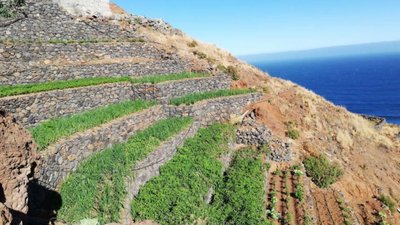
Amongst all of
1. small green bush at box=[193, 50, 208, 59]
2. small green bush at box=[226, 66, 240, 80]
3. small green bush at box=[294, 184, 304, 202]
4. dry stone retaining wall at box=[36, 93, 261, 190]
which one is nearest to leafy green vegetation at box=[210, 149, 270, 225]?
small green bush at box=[294, 184, 304, 202]

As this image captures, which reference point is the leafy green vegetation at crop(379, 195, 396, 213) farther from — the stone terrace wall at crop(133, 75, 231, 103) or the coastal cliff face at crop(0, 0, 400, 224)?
the stone terrace wall at crop(133, 75, 231, 103)

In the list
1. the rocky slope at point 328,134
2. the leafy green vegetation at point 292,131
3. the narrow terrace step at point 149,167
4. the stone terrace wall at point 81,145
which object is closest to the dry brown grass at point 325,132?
the rocky slope at point 328,134

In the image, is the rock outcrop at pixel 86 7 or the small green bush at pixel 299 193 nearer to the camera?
the small green bush at pixel 299 193

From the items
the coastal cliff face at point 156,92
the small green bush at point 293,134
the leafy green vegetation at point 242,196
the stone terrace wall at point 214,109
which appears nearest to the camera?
the leafy green vegetation at point 242,196

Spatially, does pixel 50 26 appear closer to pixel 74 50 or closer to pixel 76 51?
pixel 74 50

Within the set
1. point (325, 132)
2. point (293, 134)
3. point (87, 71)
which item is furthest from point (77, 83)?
point (325, 132)

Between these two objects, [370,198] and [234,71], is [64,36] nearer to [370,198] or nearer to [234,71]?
[234,71]

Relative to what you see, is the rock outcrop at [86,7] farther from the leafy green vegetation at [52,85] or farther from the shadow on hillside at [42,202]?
the shadow on hillside at [42,202]
